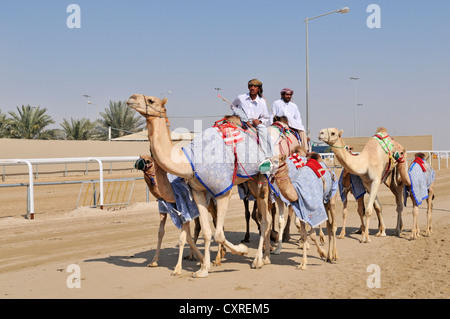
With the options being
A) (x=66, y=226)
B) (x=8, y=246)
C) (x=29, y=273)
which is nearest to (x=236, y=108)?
(x=29, y=273)

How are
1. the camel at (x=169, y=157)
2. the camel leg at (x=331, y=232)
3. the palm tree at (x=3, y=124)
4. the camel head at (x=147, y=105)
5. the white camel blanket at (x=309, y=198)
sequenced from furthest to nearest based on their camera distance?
the palm tree at (x=3, y=124) < the camel leg at (x=331, y=232) < the white camel blanket at (x=309, y=198) < the camel at (x=169, y=157) < the camel head at (x=147, y=105)

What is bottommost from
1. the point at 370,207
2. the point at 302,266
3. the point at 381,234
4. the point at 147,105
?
the point at 381,234

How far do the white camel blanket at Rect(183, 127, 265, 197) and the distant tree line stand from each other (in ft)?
113

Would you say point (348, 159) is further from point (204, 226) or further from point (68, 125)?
point (68, 125)

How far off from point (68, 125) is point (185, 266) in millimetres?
39105

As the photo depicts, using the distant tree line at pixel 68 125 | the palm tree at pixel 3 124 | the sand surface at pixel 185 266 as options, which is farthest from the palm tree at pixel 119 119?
the sand surface at pixel 185 266

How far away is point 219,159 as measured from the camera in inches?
304

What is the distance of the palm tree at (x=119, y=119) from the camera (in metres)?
50.1

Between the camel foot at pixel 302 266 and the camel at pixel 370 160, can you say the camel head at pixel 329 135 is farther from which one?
the camel foot at pixel 302 266

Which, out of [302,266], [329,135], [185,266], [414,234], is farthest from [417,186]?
[185,266]

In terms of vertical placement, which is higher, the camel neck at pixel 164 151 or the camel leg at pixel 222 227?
the camel neck at pixel 164 151

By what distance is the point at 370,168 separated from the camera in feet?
36.7

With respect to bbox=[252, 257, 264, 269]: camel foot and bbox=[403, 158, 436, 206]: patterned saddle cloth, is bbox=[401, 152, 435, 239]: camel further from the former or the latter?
bbox=[252, 257, 264, 269]: camel foot
